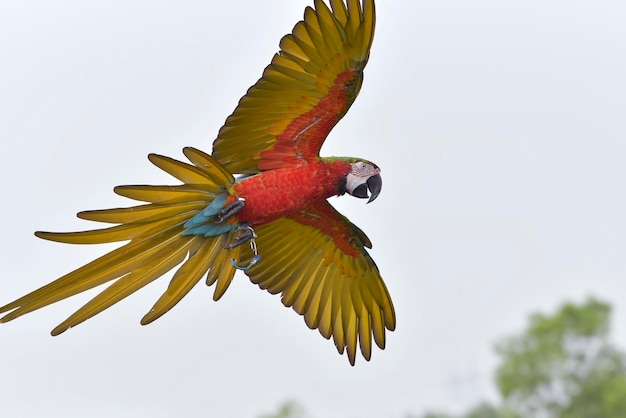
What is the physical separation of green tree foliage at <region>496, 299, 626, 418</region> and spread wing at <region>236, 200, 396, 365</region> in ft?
83.1

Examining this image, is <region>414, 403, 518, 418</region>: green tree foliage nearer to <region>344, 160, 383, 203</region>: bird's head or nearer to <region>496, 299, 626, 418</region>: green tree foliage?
<region>496, 299, 626, 418</region>: green tree foliage

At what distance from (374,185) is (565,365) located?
27.7 meters

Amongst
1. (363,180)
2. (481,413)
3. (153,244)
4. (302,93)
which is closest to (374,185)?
(363,180)

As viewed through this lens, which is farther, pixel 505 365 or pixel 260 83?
Answer: pixel 505 365

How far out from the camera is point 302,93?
5277 millimetres

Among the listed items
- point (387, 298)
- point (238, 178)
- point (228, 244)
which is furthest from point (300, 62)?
point (387, 298)

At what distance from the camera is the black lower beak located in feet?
18.0

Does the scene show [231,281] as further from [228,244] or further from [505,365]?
[505,365]

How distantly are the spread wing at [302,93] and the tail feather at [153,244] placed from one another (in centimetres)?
33

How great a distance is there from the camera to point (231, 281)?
5.43 metres

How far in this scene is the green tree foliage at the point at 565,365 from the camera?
3116 centimetres

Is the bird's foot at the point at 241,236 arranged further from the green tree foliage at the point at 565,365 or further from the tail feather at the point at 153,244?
the green tree foliage at the point at 565,365

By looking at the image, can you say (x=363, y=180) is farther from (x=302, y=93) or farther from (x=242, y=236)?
(x=242, y=236)

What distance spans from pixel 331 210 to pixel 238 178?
772 mm
